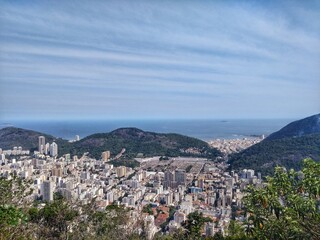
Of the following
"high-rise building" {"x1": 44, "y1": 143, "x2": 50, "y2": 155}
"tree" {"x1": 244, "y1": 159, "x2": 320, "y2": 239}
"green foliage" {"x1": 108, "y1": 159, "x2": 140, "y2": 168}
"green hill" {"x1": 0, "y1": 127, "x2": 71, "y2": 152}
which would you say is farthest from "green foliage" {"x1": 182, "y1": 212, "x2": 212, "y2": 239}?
"green hill" {"x1": 0, "y1": 127, "x2": 71, "y2": 152}

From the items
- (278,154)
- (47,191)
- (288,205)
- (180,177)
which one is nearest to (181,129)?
(278,154)

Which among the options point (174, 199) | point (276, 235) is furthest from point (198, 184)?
point (276, 235)

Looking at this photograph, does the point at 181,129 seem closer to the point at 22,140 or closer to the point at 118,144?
the point at 118,144

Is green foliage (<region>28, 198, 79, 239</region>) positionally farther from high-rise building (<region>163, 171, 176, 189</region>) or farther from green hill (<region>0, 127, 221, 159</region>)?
green hill (<region>0, 127, 221, 159</region>)

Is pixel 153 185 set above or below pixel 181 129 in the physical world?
below

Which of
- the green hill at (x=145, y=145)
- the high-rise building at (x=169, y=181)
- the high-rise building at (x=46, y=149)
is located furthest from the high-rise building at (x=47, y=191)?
the high-rise building at (x=46, y=149)

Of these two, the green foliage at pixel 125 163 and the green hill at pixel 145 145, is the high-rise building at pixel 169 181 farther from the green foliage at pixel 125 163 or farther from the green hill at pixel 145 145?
the green hill at pixel 145 145
